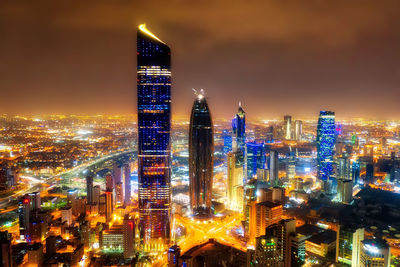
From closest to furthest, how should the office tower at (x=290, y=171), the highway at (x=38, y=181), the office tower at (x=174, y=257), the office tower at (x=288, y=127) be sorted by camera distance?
the office tower at (x=174, y=257), the highway at (x=38, y=181), the office tower at (x=290, y=171), the office tower at (x=288, y=127)

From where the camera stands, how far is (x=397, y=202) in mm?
16188

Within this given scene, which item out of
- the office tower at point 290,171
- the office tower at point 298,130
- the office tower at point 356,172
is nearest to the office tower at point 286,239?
the office tower at point 290,171

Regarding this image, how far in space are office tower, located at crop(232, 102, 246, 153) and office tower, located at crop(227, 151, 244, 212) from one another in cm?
289

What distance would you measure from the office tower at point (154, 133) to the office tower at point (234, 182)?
4.84m

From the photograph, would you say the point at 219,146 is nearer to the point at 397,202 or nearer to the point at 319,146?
the point at 319,146

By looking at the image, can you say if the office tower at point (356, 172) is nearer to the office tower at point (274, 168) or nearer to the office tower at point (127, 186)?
the office tower at point (274, 168)

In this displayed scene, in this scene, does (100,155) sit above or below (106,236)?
above

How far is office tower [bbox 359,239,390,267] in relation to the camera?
8273 mm

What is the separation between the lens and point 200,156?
53.1ft

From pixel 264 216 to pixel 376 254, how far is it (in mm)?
4343

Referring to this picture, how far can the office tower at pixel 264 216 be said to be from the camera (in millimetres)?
11906

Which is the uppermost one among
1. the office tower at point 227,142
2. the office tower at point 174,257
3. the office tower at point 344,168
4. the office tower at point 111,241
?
the office tower at point 227,142

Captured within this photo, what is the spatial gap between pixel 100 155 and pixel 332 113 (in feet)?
63.4

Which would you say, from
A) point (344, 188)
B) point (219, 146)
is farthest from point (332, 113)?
point (219, 146)
